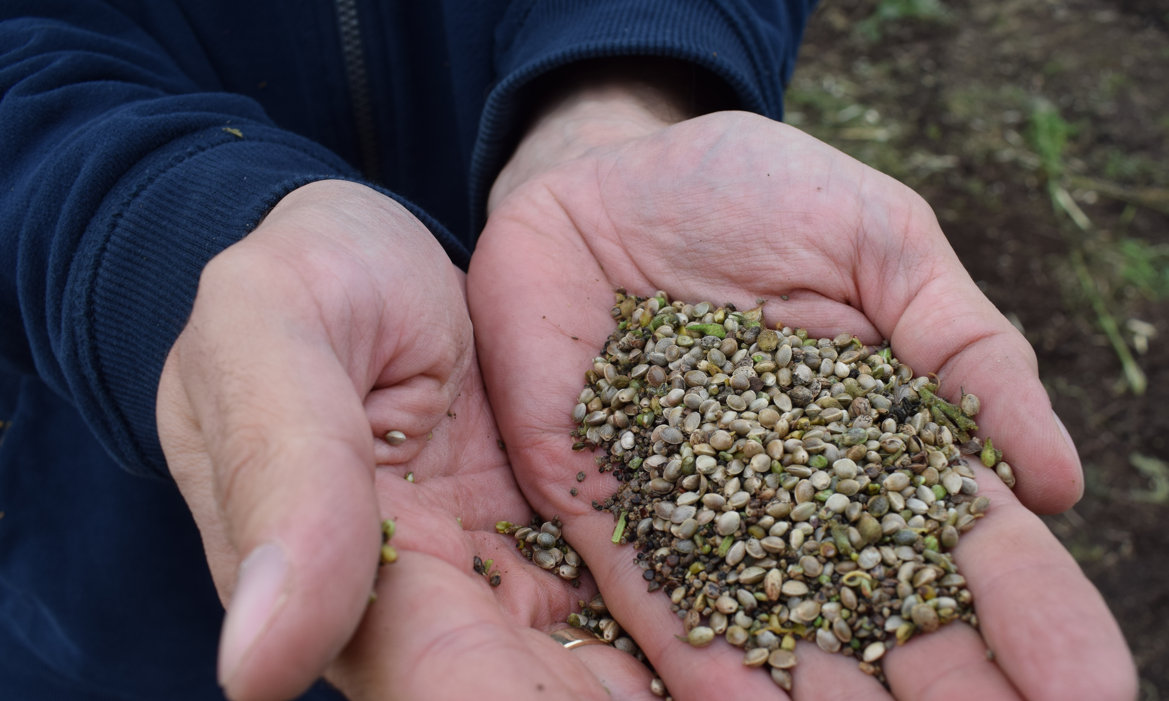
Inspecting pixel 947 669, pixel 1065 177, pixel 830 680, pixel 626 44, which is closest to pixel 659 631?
pixel 830 680

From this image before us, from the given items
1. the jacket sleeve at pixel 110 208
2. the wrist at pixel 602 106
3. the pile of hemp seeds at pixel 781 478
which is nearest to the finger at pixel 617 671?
the pile of hemp seeds at pixel 781 478

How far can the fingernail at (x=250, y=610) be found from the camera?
128cm

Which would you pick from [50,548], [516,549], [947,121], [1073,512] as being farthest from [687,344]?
[947,121]

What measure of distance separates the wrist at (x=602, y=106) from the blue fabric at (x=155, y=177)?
12cm

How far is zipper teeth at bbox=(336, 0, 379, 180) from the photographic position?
2.68 meters

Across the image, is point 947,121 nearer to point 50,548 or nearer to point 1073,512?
point 1073,512

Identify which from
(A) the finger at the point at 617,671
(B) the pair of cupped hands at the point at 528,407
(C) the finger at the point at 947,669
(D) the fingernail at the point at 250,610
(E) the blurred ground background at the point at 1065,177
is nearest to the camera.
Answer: (D) the fingernail at the point at 250,610

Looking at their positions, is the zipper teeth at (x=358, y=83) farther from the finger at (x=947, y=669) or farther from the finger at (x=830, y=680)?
the finger at (x=947, y=669)

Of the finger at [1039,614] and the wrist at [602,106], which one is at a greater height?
the wrist at [602,106]

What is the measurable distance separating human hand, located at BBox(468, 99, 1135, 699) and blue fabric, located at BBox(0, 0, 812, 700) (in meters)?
0.28

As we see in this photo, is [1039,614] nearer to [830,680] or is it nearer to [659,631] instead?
[830,680]

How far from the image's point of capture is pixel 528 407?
7.49ft

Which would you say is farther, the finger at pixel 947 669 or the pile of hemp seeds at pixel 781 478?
the pile of hemp seeds at pixel 781 478

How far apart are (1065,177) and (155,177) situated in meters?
4.71
